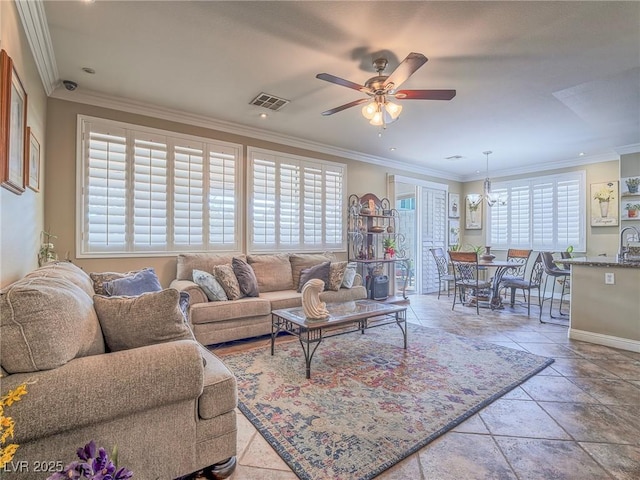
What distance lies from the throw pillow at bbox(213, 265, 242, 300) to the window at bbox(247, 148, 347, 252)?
0.95 metres

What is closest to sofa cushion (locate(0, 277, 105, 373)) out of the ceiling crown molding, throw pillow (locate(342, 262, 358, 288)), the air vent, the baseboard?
the ceiling crown molding

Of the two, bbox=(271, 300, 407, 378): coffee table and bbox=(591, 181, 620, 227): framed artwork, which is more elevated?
bbox=(591, 181, 620, 227): framed artwork

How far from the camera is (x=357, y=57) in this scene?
2.73 metres

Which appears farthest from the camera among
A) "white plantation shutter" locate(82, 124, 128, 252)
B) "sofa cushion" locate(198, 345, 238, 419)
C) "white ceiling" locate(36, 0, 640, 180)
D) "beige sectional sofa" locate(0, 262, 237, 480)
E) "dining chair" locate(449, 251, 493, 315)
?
"dining chair" locate(449, 251, 493, 315)

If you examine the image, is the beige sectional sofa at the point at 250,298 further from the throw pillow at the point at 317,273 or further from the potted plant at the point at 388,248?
the potted plant at the point at 388,248

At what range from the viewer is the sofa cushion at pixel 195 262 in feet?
12.8

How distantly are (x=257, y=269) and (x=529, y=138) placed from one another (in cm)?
449

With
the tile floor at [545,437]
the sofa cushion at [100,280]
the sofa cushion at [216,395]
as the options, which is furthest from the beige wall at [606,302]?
the sofa cushion at [100,280]

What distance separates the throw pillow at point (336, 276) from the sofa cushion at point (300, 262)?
0.43 metres

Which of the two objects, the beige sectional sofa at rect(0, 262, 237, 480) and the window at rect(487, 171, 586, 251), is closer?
the beige sectional sofa at rect(0, 262, 237, 480)

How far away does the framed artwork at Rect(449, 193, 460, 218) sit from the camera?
7.64 metres

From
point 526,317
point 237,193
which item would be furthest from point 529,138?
point 237,193

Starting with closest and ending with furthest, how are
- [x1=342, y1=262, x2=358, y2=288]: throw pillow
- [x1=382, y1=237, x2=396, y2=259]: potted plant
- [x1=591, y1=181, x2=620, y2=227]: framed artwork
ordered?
[x1=342, y1=262, x2=358, y2=288]: throw pillow < [x1=591, y1=181, x2=620, y2=227]: framed artwork < [x1=382, y1=237, x2=396, y2=259]: potted plant

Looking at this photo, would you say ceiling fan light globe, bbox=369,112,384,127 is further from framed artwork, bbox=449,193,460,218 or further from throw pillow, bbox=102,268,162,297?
framed artwork, bbox=449,193,460,218
